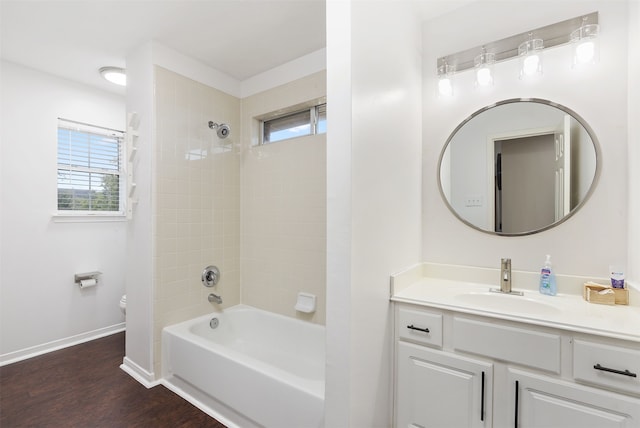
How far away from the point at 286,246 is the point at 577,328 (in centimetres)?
199

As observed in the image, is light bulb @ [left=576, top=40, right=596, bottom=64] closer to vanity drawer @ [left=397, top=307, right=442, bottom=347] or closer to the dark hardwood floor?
vanity drawer @ [left=397, top=307, right=442, bottom=347]

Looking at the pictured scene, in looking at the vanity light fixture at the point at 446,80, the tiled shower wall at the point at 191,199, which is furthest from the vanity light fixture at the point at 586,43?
the tiled shower wall at the point at 191,199

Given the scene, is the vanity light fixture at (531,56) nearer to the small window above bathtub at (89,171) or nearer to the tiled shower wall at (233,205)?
the tiled shower wall at (233,205)

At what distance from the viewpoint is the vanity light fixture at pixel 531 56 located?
5.51ft

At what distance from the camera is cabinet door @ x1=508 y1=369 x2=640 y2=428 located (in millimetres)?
1115

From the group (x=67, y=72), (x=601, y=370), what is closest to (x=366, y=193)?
(x=601, y=370)

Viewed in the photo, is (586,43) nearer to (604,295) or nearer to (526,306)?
(604,295)

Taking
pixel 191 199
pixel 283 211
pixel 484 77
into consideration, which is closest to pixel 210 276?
pixel 191 199

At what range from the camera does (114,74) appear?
9.07ft

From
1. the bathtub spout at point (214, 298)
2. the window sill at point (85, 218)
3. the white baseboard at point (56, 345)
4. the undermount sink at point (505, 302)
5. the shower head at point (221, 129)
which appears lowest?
the white baseboard at point (56, 345)

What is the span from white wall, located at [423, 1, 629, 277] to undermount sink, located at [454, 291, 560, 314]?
241 mm

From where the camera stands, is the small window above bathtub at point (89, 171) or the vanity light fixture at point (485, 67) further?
the small window above bathtub at point (89, 171)

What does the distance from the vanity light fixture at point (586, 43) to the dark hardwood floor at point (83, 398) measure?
292 cm

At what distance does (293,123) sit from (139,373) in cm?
241
